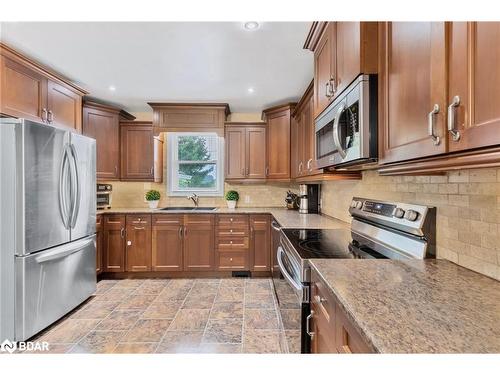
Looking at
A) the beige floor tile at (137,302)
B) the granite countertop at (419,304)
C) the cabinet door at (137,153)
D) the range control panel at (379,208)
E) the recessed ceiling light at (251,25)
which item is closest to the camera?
the granite countertop at (419,304)

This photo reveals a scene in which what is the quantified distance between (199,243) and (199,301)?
2.78 feet

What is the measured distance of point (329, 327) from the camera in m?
0.96

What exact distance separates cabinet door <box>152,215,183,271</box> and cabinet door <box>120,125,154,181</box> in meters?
0.75

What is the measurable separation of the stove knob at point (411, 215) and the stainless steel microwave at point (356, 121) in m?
0.34

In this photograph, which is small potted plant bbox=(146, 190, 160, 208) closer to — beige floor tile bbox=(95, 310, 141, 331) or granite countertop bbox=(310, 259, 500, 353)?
beige floor tile bbox=(95, 310, 141, 331)

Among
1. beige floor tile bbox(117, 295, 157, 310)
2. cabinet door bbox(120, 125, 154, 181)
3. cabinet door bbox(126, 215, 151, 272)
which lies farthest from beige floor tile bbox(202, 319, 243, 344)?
cabinet door bbox(120, 125, 154, 181)

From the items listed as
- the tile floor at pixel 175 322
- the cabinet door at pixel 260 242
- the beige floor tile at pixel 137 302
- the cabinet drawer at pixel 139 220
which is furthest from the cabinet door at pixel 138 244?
the cabinet door at pixel 260 242

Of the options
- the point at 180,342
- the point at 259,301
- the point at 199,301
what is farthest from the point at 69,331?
the point at 259,301

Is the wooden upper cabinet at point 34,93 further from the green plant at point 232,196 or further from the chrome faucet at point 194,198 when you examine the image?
the green plant at point 232,196

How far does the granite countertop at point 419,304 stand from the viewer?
585 millimetres
